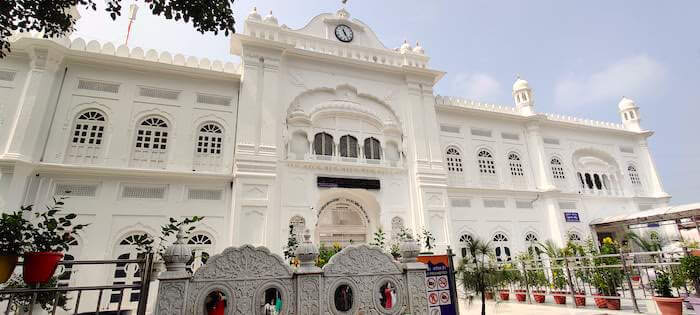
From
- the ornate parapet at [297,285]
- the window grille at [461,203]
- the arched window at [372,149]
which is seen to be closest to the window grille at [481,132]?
the window grille at [461,203]

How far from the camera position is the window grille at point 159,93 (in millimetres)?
11250

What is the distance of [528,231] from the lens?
48.5 ft

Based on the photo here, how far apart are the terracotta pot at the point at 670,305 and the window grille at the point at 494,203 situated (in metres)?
8.07

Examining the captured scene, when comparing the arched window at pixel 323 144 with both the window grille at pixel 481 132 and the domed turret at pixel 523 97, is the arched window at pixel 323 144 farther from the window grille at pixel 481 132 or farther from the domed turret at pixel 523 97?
the domed turret at pixel 523 97

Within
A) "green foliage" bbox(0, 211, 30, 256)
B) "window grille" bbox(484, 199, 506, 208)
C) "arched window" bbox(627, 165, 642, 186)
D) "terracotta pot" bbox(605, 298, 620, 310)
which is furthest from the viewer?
"arched window" bbox(627, 165, 642, 186)

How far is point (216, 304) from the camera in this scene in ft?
13.7

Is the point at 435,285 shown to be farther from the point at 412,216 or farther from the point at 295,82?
the point at 295,82

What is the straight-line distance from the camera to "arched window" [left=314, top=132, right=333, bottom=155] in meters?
12.4

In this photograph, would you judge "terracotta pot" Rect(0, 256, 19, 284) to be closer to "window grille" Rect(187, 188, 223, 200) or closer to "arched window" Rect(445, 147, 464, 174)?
"window grille" Rect(187, 188, 223, 200)

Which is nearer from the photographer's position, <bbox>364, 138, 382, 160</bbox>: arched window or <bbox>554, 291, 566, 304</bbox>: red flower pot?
<bbox>554, 291, 566, 304</bbox>: red flower pot

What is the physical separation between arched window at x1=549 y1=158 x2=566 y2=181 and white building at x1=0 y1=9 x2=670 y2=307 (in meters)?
0.07

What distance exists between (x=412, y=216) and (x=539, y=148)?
8.40m

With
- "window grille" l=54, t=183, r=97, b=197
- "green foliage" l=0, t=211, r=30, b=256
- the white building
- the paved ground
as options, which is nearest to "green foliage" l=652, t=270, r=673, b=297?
the paved ground

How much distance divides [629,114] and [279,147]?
21.0 meters
